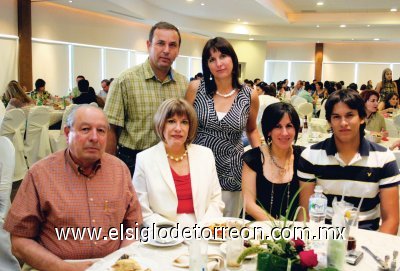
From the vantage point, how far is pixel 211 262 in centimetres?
159

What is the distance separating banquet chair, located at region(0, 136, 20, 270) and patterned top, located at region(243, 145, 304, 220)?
1.31m

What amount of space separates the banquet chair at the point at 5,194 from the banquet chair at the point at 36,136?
3.24m

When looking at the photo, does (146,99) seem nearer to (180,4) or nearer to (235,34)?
(180,4)

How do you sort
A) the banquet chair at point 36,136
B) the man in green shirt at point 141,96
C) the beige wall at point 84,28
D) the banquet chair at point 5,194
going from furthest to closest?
the beige wall at point 84,28
the banquet chair at point 36,136
the man in green shirt at point 141,96
the banquet chair at point 5,194

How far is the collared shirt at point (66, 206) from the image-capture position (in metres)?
1.81

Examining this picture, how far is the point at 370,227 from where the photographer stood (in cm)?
232

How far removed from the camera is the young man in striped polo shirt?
2.25m

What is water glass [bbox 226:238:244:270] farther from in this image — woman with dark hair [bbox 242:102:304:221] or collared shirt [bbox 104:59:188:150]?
collared shirt [bbox 104:59:188:150]

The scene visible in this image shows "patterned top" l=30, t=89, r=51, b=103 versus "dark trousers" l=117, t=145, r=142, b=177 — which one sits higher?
"patterned top" l=30, t=89, r=51, b=103

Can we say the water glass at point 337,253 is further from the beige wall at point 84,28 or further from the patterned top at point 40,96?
the beige wall at point 84,28

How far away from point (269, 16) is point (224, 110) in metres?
10.8

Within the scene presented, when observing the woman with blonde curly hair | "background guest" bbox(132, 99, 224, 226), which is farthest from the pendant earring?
the woman with blonde curly hair

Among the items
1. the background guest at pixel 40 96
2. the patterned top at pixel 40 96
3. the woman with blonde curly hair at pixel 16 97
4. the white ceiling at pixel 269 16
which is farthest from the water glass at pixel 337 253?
the white ceiling at pixel 269 16

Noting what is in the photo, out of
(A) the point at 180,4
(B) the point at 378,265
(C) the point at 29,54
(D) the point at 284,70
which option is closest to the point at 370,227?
(B) the point at 378,265
